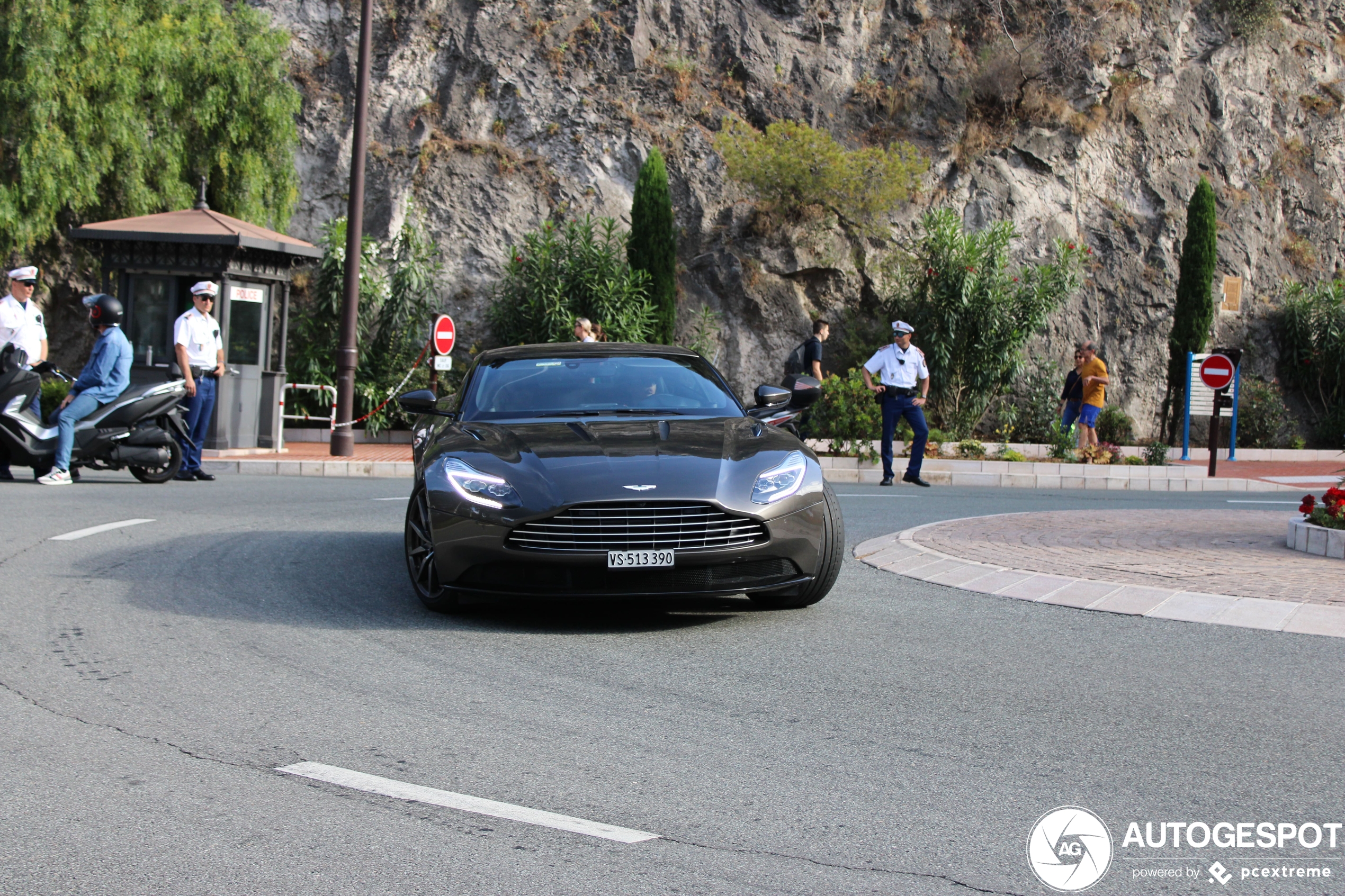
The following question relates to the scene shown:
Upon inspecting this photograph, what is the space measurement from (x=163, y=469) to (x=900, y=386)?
8.52m

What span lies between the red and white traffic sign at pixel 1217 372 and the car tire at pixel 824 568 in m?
14.7

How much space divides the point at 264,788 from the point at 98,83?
22.1 meters

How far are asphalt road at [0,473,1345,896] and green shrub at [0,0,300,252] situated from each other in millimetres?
16758

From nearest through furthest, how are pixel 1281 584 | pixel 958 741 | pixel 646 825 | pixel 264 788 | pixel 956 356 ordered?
pixel 646 825 → pixel 264 788 → pixel 958 741 → pixel 1281 584 → pixel 956 356

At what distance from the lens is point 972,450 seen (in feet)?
67.6

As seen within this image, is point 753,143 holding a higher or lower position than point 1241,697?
higher

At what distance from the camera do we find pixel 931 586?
834cm

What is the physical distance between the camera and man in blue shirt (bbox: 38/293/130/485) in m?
13.1

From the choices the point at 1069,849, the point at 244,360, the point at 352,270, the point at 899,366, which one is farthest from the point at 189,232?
the point at 1069,849

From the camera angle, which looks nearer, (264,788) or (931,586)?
(264,788)

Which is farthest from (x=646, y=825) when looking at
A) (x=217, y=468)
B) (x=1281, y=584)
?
(x=217, y=468)

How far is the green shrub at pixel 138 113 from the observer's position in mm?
22297

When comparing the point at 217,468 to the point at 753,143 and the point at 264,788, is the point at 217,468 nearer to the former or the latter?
the point at 264,788
